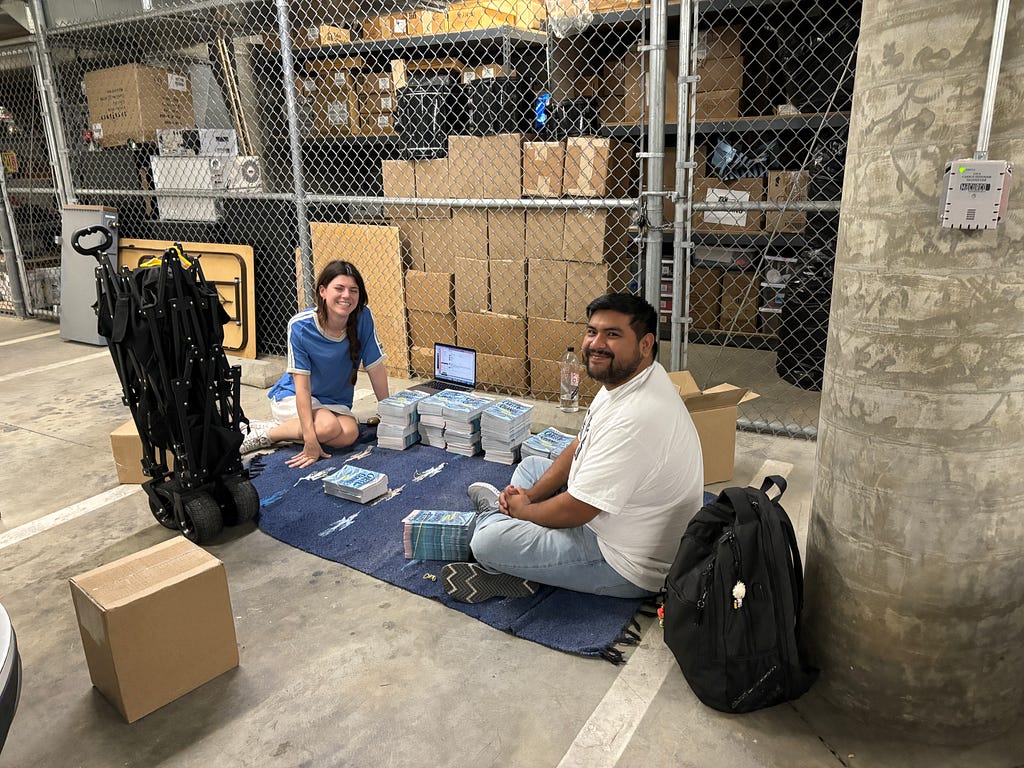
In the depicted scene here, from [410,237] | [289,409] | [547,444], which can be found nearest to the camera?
[547,444]

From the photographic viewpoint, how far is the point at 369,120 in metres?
6.30

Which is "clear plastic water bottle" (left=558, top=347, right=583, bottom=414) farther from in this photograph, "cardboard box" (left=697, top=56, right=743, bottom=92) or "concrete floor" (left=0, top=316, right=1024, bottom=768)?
"cardboard box" (left=697, top=56, right=743, bottom=92)

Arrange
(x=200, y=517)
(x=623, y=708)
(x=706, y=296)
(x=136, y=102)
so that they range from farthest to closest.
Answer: (x=136, y=102)
(x=706, y=296)
(x=200, y=517)
(x=623, y=708)

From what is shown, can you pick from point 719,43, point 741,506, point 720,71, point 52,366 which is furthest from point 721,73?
point 52,366

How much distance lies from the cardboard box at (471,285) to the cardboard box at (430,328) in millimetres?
168

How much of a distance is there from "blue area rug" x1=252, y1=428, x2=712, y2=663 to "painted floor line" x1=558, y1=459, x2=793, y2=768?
7 centimetres

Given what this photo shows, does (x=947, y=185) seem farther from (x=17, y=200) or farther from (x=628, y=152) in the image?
(x=17, y=200)

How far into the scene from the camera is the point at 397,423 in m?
4.18

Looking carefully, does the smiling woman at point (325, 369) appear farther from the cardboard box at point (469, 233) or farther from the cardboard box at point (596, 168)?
the cardboard box at point (596, 168)

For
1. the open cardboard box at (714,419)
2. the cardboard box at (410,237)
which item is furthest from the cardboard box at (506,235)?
the open cardboard box at (714,419)

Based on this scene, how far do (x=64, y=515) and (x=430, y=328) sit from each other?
8.78 feet

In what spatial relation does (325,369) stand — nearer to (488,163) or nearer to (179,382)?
(179,382)

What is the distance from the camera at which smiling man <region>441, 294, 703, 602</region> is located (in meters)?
2.34

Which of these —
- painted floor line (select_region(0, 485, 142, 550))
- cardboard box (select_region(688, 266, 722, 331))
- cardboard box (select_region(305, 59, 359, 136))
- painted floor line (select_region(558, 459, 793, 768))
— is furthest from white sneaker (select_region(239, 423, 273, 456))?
cardboard box (select_region(688, 266, 722, 331))
